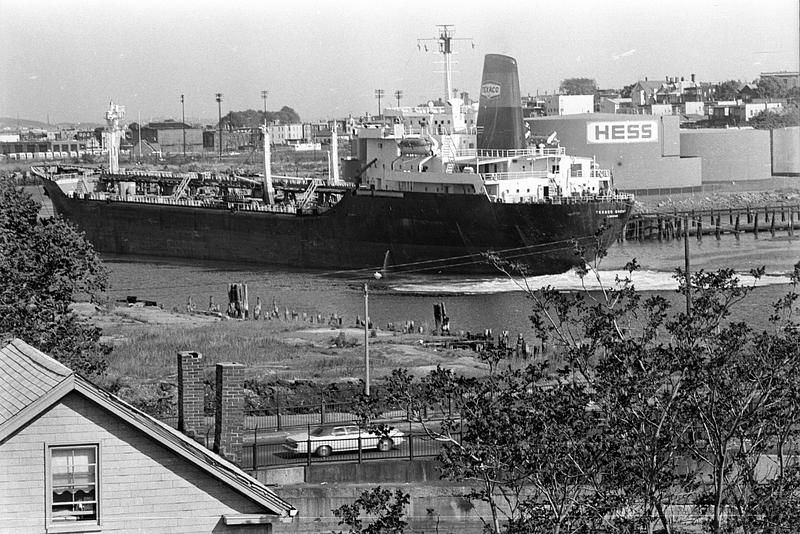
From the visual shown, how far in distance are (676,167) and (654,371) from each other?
70.7m

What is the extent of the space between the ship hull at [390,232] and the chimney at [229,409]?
33.5 metres

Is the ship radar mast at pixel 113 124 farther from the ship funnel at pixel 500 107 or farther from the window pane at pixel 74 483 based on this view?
the window pane at pixel 74 483

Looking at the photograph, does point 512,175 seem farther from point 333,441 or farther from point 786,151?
point 786,151

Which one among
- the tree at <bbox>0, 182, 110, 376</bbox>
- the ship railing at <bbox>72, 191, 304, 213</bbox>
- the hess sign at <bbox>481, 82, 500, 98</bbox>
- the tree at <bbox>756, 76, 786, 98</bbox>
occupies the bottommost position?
the tree at <bbox>0, 182, 110, 376</bbox>

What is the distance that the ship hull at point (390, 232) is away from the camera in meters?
48.1

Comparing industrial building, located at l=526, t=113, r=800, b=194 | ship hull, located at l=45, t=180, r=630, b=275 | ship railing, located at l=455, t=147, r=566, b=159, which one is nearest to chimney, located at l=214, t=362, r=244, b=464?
ship hull, located at l=45, t=180, r=630, b=275

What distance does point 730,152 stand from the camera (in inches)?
3295

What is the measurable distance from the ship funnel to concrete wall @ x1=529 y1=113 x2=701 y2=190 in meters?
17.3

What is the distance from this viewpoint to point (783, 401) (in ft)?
32.8

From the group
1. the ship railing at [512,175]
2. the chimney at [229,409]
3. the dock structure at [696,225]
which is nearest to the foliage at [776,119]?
the dock structure at [696,225]

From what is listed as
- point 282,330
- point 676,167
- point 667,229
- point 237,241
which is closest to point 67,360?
point 282,330

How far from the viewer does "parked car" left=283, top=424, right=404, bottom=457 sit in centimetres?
1602

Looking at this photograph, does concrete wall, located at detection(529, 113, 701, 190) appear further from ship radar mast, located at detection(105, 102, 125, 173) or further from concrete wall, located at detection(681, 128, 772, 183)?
ship radar mast, located at detection(105, 102, 125, 173)

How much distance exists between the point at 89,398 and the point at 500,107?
46993 millimetres
